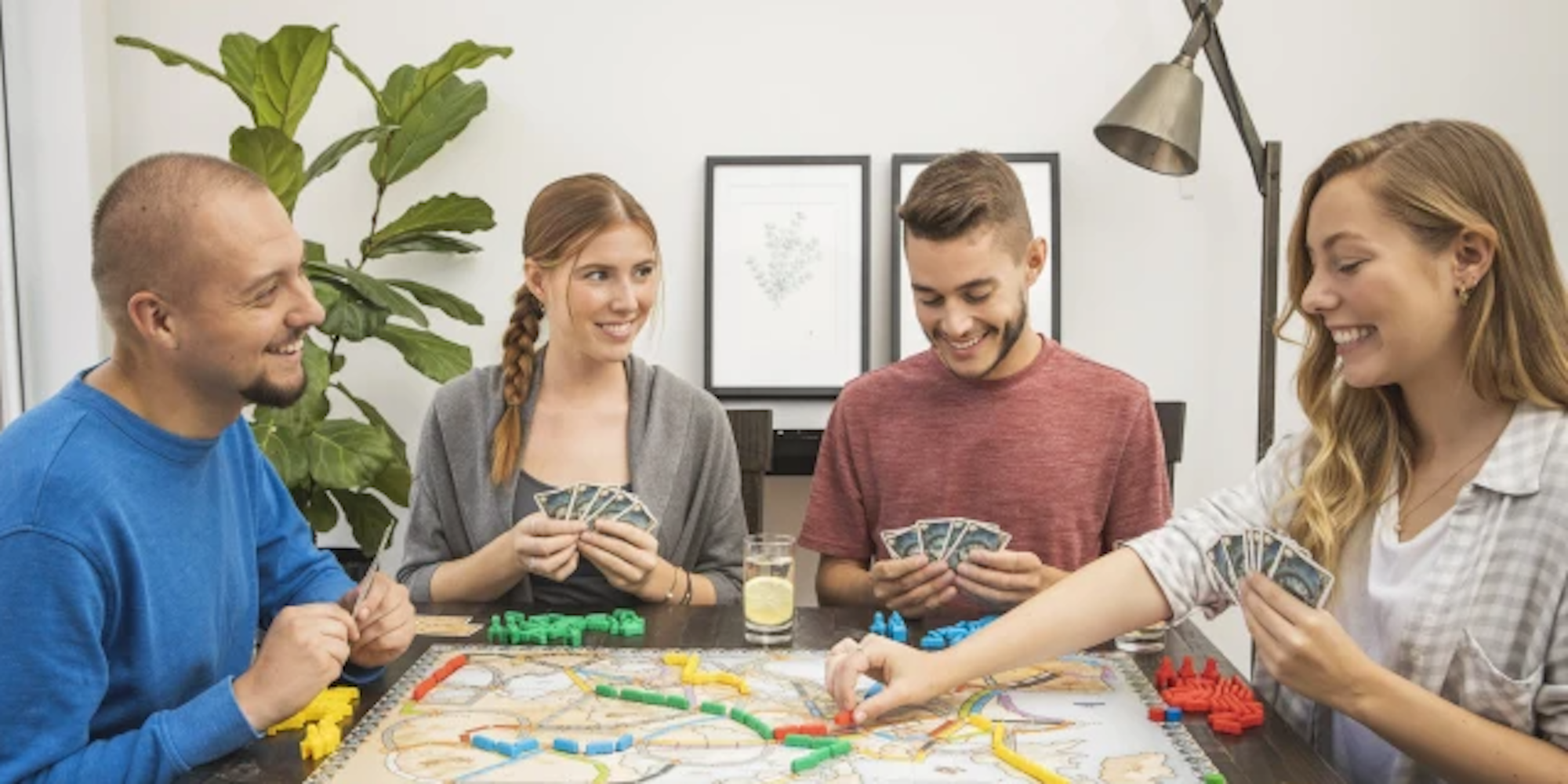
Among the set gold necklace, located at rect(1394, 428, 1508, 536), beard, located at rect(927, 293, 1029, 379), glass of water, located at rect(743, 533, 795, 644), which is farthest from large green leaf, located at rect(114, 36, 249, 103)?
gold necklace, located at rect(1394, 428, 1508, 536)

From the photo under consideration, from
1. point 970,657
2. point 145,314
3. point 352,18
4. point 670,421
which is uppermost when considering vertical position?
point 352,18

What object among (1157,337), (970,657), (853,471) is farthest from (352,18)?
(970,657)

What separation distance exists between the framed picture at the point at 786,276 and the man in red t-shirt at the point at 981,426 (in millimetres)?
931

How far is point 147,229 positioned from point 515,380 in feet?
2.92

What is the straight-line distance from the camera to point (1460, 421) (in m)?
1.46

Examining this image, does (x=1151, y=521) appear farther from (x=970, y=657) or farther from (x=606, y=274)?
(x=606, y=274)

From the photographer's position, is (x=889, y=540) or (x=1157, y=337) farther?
(x=1157, y=337)

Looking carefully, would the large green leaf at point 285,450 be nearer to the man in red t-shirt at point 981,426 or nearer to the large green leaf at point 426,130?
the large green leaf at point 426,130

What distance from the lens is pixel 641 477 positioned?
2.18m

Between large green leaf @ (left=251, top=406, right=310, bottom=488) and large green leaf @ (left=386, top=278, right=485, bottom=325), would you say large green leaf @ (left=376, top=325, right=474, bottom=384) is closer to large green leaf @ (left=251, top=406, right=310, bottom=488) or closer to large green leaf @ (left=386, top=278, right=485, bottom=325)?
large green leaf @ (left=386, top=278, right=485, bottom=325)

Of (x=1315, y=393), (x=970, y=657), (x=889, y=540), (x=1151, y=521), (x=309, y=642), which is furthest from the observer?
(x=1151, y=521)

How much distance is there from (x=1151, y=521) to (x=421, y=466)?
1267 millimetres

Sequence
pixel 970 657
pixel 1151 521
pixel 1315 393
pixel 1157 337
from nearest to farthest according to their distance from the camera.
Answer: pixel 970 657 → pixel 1315 393 → pixel 1151 521 → pixel 1157 337

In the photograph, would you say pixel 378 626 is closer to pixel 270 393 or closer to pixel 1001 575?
pixel 270 393
